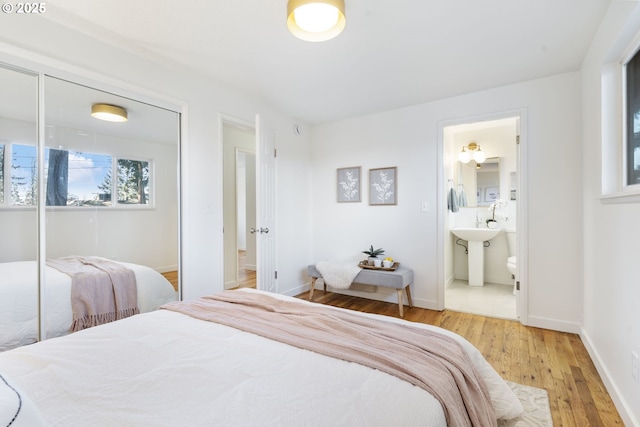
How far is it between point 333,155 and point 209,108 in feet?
5.88

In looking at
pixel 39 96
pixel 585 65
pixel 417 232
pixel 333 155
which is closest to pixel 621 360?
pixel 417 232

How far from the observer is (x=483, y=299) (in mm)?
3727

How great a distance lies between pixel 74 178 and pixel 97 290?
84 centimetres

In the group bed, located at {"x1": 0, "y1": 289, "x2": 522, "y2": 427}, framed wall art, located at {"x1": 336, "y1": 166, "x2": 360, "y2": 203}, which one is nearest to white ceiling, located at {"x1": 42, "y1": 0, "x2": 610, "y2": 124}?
framed wall art, located at {"x1": 336, "y1": 166, "x2": 360, "y2": 203}

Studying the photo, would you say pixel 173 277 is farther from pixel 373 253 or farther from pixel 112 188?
pixel 373 253

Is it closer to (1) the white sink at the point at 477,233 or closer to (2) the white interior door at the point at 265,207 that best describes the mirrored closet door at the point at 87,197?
(2) the white interior door at the point at 265,207

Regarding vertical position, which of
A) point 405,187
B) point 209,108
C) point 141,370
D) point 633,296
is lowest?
point 141,370

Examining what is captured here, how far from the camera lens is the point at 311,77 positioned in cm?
282

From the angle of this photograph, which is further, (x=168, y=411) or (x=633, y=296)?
(x=633, y=296)

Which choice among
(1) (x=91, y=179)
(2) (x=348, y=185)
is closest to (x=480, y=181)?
(2) (x=348, y=185)

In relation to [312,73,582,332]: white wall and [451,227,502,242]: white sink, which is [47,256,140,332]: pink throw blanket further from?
[451,227,502,242]: white sink

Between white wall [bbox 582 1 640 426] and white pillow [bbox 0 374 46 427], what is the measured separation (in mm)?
2215

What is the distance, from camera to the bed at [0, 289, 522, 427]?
2.57 ft

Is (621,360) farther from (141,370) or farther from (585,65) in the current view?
(141,370)
